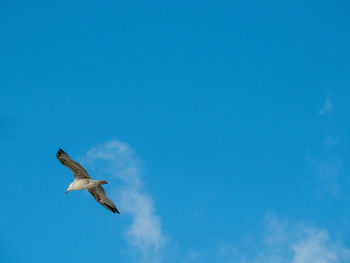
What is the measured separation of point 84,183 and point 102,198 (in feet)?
8.66

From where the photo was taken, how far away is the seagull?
87.2ft

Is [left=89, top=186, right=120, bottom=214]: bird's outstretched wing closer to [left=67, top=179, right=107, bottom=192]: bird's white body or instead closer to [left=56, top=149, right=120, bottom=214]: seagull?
[left=56, top=149, right=120, bottom=214]: seagull

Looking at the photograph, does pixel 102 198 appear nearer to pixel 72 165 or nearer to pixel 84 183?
pixel 84 183

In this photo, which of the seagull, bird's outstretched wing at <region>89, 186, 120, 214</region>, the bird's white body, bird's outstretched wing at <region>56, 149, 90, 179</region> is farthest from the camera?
bird's outstretched wing at <region>89, 186, 120, 214</region>

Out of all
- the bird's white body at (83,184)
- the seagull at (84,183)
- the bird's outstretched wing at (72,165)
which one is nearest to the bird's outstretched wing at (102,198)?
the seagull at (84,183)

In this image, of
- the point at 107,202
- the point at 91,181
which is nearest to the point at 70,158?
the point at 91,181

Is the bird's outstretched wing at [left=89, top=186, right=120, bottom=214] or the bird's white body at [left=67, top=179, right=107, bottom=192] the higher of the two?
the bird's outstretched wing at [left=89, top=186, right=120, bottom=214]

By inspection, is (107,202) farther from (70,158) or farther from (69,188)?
(70,158)

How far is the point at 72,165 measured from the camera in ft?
88.1

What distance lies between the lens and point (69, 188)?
27750 millimetres

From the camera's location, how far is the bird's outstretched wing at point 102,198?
29406 mm

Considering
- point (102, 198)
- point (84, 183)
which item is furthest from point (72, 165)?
point (102, 198)

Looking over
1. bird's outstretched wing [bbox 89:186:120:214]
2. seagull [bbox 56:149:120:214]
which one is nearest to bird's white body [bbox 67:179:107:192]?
seagull [bbox 56:149:120:214]

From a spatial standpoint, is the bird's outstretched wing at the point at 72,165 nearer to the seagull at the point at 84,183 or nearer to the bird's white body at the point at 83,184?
the seagull at the point at 84,183
